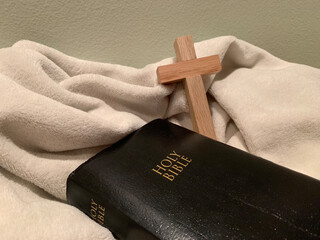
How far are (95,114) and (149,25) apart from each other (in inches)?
8.3

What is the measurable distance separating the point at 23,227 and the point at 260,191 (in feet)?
0.91

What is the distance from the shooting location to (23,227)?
301 millimetres

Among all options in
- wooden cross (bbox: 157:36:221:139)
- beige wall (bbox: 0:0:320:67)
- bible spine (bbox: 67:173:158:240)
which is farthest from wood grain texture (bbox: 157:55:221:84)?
bible spine (bbox: 67:173:158:240)

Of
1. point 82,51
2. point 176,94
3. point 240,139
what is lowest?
point 240,139

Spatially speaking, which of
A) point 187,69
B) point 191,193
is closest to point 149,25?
point 187,69

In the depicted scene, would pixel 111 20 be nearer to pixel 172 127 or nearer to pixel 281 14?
pixel 172 127

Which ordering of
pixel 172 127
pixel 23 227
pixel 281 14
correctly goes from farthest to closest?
pixel 281 14, pixel 172 127, pixel 23 227

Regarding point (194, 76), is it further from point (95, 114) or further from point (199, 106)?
point (95, 114)

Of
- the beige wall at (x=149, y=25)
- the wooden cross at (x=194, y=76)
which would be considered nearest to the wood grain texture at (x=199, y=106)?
the wooden cross at (x=194, y=76)

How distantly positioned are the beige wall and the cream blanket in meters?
0.04

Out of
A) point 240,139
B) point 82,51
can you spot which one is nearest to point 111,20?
point 82,51

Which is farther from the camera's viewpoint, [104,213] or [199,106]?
[199,106]

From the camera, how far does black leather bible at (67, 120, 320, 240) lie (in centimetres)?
28

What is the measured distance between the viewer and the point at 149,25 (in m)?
0.52
